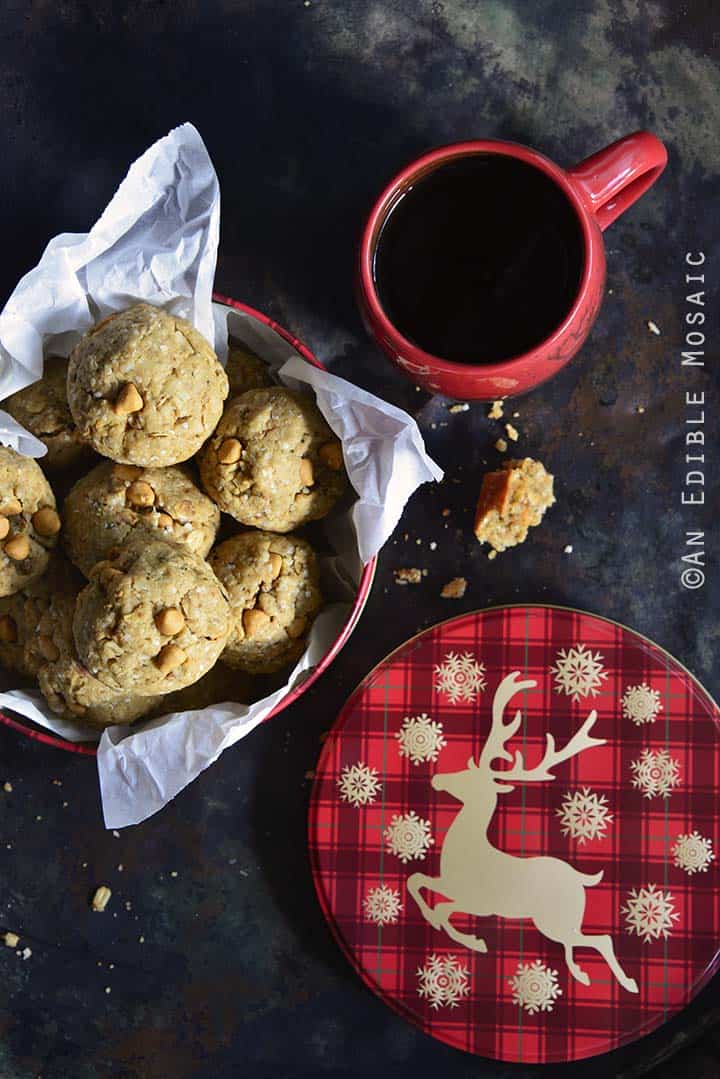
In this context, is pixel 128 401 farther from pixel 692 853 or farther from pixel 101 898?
pixel 692 853

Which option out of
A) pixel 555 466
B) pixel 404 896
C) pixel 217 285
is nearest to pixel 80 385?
pixel 217 285

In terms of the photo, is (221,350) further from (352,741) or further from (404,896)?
(404,896)

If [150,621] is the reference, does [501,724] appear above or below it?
below

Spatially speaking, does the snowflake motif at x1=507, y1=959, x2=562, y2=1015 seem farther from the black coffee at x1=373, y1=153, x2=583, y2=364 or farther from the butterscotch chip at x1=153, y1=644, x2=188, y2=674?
the black coffee at x1=373, y1=153, x2=583, y2=364

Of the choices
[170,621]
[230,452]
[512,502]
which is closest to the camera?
[170,621]

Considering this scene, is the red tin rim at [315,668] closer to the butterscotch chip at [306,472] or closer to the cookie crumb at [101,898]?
the butterscotch chip at [306,472]

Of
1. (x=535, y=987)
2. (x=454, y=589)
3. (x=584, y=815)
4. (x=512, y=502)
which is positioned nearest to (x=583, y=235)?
(x=512, y=502)
